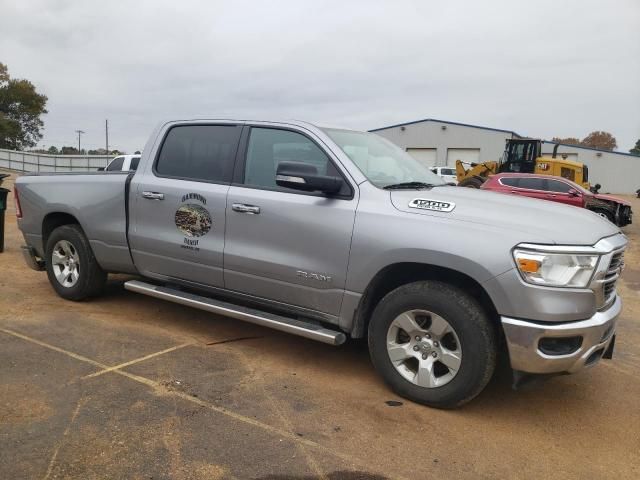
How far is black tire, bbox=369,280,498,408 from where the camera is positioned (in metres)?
3.36

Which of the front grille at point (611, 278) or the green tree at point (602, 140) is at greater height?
the green tree at point (602, 140)

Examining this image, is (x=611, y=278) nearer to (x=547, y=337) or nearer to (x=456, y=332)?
(x=547, y=337)

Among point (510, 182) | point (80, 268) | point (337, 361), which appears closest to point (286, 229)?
point (337, 361)

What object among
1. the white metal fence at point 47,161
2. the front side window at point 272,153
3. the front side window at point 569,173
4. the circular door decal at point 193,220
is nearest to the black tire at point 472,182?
the front side window at point 569,173

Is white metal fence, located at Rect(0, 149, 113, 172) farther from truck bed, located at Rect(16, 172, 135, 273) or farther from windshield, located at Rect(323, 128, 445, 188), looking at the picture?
windshield, located at Rect(323, 128, 445, 188)

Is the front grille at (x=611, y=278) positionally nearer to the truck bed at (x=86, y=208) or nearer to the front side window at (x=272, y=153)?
the front side window at (x=272, y=153)

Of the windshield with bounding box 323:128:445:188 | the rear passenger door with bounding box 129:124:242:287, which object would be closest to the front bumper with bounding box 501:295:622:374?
the windshield with bounding box 323:128:445:188

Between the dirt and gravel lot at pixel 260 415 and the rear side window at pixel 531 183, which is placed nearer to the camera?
the dirt and gravel lot at pixel 260 415

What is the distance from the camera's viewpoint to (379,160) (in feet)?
14.3

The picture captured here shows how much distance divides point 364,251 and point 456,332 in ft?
2.62

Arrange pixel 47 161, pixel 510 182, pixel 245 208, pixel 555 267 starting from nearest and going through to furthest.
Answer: pixel 555 267, pixel 245 208, pixel 510 182, pixel 47 161

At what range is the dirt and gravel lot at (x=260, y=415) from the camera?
9.60 feet

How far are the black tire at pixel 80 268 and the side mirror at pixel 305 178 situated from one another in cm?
271

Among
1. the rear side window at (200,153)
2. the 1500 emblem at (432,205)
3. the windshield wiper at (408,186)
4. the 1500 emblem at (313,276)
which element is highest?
the rear side window at (200,153)
